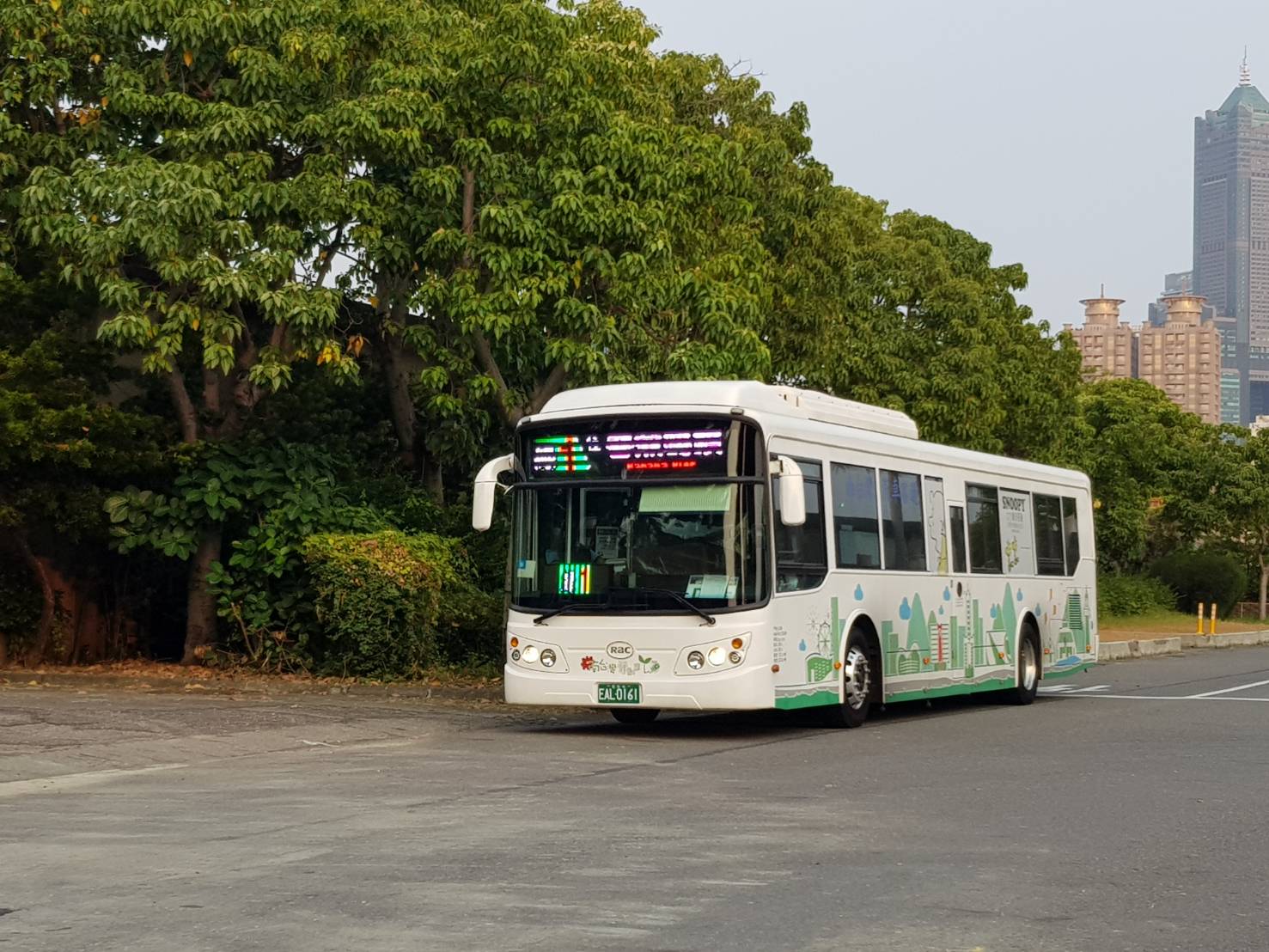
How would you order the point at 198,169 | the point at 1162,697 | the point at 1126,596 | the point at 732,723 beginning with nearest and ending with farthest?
the point at 732,723, the point at 198,169, the point at 1162,697, the point at 1126,596

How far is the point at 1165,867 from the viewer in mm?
8789

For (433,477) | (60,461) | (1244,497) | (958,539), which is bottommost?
(958,539)

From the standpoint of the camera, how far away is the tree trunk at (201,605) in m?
22.8

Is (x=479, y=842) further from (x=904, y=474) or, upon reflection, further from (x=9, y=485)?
(x=9, y=485)

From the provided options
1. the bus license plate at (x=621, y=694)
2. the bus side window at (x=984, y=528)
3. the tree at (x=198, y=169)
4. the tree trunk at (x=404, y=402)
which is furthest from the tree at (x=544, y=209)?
the bus license plate at (x=621, y=694)

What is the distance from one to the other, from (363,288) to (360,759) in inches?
397

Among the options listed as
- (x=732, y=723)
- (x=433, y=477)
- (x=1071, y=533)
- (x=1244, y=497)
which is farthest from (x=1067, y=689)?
(x=1244, y=497)

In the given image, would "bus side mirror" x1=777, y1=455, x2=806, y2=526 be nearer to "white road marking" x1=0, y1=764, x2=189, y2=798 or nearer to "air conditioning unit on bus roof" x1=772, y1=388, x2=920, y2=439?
"air conditioning unit on bus roof" x1=772, y1=388, x2=920, y2=439

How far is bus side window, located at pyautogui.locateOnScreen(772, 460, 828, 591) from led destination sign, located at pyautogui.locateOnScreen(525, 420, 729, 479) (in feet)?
2.12

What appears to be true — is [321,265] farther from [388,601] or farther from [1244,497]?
[1244,497]

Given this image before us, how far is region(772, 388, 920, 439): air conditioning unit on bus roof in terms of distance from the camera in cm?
1734

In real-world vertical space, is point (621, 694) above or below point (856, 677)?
below

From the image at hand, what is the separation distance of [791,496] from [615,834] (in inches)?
243

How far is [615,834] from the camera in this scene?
9.78 meters
